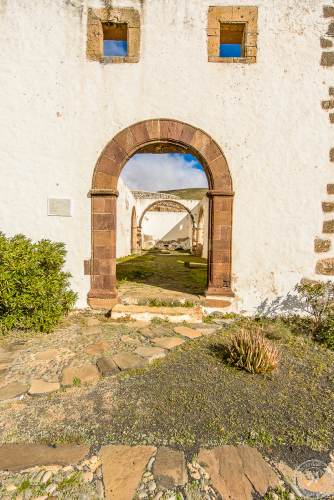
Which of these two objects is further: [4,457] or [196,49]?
[196,49]

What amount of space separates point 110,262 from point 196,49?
373 cm

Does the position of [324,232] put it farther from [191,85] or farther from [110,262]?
[110,262]

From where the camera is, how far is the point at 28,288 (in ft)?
11.9

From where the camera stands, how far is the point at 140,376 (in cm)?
269

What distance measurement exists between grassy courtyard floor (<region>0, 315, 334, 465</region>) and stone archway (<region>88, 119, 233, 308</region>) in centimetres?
139

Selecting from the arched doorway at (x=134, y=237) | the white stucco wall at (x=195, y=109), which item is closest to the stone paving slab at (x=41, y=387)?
the white stucco wall at (x=195, y=109)

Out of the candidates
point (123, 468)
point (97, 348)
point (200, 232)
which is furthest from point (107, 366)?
point (200, 232)

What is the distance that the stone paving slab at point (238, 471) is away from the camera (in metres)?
1.54

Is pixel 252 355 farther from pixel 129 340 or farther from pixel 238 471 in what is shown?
pixel 129 340

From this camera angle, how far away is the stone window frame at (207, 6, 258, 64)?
432 centimetres

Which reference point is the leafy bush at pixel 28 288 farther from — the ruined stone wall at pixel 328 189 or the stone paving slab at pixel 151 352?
the ruined stone wall at pixel 328 189

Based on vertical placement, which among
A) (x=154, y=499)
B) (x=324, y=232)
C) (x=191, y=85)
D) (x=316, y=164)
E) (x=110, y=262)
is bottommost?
(x=154, y=499)

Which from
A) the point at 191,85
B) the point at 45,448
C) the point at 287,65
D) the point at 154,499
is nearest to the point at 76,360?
the point at 45,448

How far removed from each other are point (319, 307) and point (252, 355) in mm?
1830
